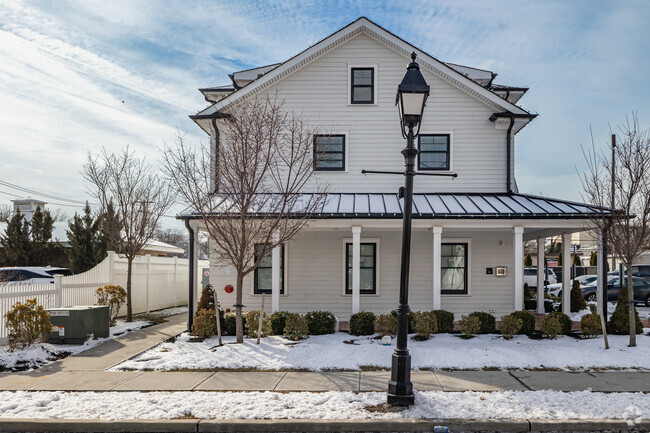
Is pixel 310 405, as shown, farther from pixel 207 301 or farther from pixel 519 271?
pixel 519 271

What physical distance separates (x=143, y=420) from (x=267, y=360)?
3464 millimetres

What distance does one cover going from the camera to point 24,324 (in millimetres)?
10117

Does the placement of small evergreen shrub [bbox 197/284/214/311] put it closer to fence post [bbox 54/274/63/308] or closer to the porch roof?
the porch roof

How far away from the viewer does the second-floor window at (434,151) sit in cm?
1477

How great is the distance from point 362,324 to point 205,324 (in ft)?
12.5

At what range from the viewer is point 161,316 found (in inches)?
663

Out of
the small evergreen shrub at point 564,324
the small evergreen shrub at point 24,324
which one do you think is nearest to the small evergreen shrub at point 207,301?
the small evergreen shrub at point 24,324

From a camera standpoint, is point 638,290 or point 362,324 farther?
point 638,290

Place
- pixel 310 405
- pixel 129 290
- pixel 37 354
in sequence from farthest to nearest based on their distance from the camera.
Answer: pixel 129 290 → pixel 37 354 → pixel 310 405

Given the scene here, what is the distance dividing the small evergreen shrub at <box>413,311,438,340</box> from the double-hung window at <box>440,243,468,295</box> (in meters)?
3.21

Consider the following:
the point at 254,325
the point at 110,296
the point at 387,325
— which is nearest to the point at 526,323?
the point at 387,325

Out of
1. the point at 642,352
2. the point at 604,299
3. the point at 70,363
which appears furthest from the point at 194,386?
the point at 604,299

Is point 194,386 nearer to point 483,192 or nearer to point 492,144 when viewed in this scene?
point 483,192

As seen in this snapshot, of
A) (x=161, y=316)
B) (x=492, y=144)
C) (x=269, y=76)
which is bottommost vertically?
(x=161, y=316)
